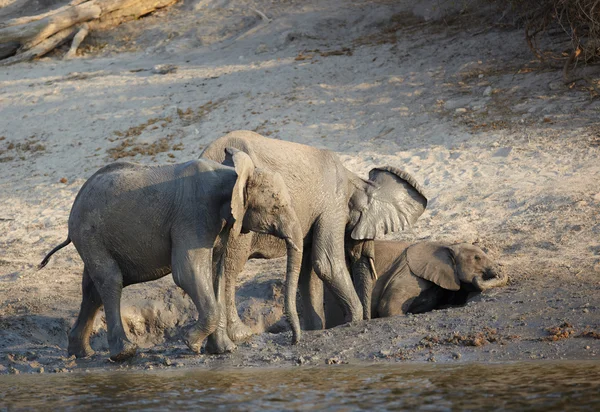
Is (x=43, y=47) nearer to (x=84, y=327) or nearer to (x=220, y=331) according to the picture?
(x=84, y=327)

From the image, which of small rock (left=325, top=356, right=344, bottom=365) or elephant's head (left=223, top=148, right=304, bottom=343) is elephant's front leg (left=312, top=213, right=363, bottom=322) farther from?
small rock (left=325, top=356, right=344, bottom=365)

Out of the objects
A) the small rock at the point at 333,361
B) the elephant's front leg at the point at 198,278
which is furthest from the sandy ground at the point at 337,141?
the elephant's front leg at the point at 198,278

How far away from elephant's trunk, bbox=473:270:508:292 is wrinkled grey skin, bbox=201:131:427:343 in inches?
38.7

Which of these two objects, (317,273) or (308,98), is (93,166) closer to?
(308,98)

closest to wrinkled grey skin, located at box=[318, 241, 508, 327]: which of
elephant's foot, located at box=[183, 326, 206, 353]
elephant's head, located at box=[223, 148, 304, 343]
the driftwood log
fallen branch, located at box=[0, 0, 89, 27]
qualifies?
elephant's head, located at box=[223, 148, 304, 343]

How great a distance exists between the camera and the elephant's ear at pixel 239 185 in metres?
8.09

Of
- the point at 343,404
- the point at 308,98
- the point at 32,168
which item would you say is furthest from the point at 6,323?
the point at 308,98

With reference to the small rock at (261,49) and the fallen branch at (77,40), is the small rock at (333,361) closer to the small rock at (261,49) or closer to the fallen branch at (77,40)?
the small rock at (261,49)

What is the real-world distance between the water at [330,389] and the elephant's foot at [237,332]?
1.06m

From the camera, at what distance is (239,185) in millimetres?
8117

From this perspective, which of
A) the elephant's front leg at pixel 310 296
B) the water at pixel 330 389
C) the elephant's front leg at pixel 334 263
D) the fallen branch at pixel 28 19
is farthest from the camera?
the fallen branch at pixel 28 19

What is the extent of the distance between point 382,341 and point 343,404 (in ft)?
7.25

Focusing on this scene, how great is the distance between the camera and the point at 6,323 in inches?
391

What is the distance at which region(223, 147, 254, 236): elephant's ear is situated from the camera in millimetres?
8086
